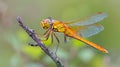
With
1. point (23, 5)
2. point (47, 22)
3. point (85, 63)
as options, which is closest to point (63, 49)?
point (85, 63)

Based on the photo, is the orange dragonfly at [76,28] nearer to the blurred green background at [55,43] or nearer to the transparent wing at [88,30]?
the transparent wing at [88,30]

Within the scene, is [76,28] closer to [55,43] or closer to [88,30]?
[88,30]

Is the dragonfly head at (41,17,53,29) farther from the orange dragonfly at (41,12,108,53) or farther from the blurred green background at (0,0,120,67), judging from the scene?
the blurred green background at (0,0,120,67)


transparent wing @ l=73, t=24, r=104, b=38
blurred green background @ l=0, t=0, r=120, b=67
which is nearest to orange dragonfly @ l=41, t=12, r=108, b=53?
transparent wing @ l=73, t=24, r=104, b=38

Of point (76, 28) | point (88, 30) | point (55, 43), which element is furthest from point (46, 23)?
point (55, 43)

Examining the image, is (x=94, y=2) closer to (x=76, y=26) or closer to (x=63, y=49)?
(x=63, y=49)

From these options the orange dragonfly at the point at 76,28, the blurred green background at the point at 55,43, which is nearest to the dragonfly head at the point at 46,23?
the orange dragonfly at the point at 76,28
